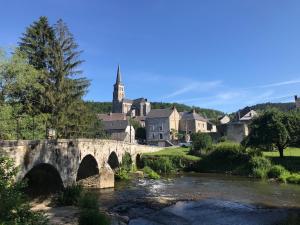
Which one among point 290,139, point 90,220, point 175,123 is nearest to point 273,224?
point 90,220

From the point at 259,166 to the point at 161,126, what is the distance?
54854 millimetres

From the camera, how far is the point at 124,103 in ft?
530

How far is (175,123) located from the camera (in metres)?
99.2

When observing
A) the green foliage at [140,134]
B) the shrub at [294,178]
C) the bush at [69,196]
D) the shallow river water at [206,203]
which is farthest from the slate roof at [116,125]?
the bush at [69,196]

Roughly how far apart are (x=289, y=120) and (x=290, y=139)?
7.88 feet

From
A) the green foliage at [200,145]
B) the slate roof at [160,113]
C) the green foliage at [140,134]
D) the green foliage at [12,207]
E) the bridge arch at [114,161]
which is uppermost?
the slate roof at [160,113]

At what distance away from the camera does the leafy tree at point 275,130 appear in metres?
43.0

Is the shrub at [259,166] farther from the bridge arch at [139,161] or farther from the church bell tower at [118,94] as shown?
the church bell tower at [118,94]

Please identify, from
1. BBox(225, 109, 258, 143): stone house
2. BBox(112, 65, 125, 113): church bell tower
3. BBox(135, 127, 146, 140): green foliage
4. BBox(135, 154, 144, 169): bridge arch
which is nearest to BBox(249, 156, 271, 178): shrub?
BBox(135, 154, 144, 169): bridge arch

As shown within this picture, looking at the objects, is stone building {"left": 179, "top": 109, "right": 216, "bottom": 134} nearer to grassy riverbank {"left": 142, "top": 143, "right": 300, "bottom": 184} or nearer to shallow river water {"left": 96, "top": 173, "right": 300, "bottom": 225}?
grassy riverbank {"left": 142, "top": 143, "right": 300, "bottom": 184}

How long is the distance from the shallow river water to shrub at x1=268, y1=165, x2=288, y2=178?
535 centimetres

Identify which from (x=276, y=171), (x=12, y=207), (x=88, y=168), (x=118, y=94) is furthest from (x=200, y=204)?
(x=118, y=94)

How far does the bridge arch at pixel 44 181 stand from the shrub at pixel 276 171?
2552cm

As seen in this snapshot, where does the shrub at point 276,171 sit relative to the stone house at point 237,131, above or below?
below
